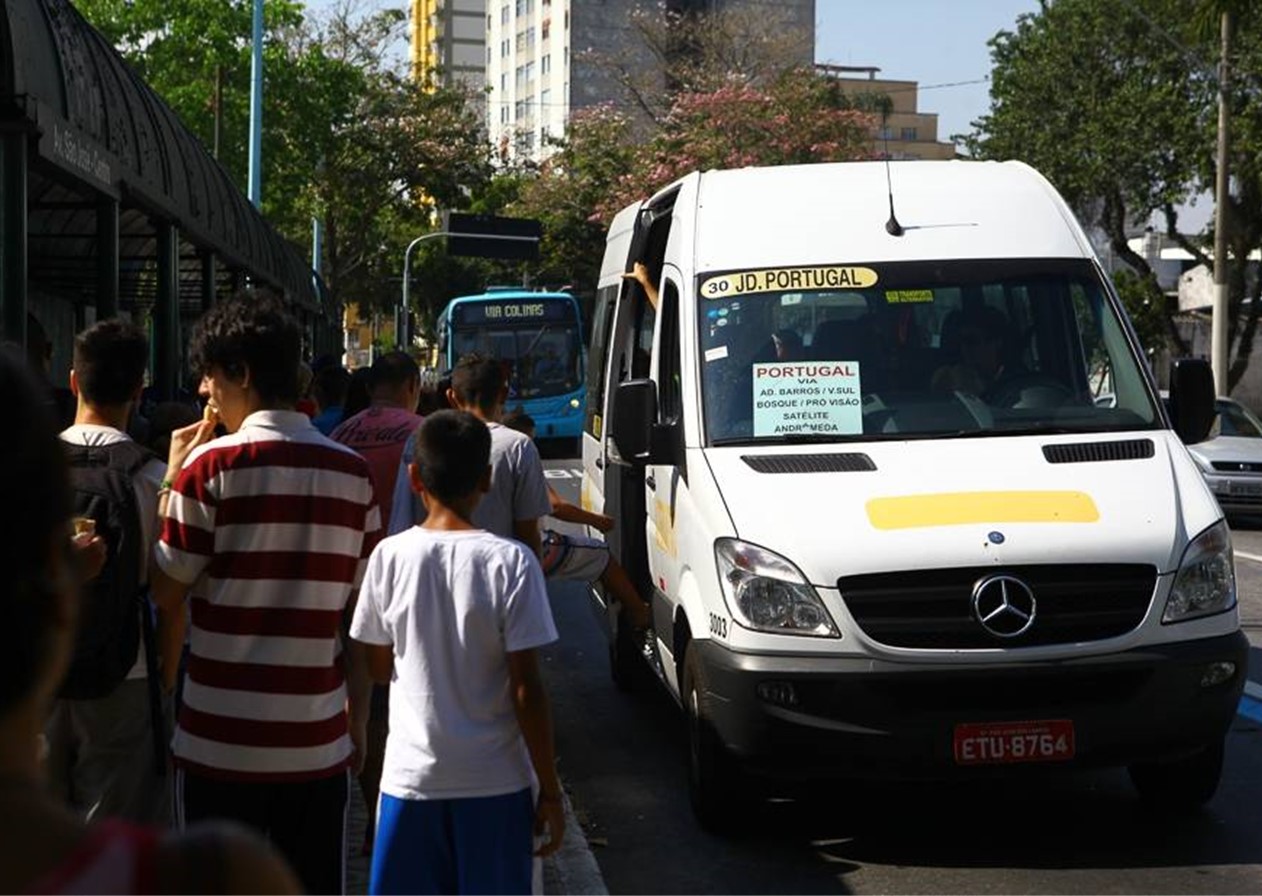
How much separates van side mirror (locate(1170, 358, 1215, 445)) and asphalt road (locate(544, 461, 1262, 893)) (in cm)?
144

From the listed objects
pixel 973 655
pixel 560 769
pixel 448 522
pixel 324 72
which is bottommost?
pixel 560 769

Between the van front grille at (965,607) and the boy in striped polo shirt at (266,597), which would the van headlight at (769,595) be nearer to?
the van front grille at (965,607)

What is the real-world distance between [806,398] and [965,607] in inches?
53.1

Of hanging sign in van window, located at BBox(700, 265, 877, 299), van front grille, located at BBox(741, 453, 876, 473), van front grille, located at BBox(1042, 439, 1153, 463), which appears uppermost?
hanging sign in van window, located at BBox(700, 265, 877, 299)

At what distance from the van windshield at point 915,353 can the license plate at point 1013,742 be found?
1.34 meters

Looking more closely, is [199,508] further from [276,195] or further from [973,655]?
[276,195]

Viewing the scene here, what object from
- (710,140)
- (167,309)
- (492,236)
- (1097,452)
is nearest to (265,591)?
(1097,452)

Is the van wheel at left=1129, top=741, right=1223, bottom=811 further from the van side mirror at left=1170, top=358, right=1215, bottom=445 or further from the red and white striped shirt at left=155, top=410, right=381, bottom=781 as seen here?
the red and white striped shirt at left=155, top=410, right=381, bottom=781

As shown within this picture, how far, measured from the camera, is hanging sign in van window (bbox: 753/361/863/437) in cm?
741

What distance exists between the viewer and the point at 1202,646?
6566 millimetres

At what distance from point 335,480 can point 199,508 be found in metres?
0.32

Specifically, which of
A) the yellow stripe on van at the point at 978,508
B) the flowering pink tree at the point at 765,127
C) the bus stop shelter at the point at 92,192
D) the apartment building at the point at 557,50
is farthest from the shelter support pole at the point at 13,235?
the apartment building at the point at 557,50

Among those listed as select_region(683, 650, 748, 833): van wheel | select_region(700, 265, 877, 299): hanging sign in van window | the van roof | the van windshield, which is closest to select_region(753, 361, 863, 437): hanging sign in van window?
the van windshield

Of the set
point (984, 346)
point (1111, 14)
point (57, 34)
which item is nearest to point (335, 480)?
point (984, 346)
